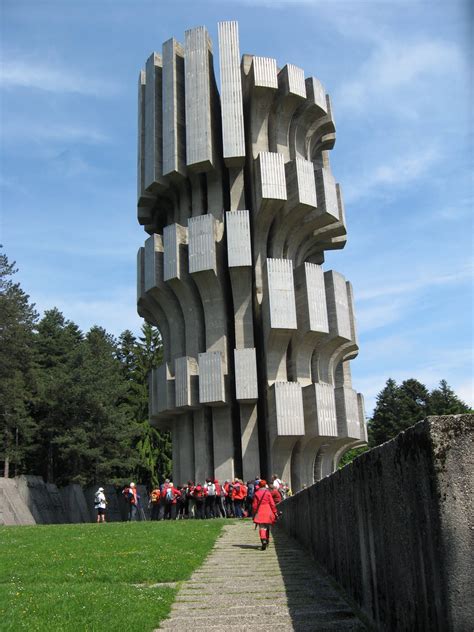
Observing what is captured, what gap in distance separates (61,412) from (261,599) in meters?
39.1

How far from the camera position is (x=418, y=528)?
3.52m

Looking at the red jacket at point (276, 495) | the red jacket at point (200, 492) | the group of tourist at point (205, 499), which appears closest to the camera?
the red jacket at point (276, 495)

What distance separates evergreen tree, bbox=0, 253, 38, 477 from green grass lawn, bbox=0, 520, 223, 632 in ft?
77.5

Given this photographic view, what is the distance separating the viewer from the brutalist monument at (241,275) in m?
30.0

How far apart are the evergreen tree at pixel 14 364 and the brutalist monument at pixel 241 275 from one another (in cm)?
844

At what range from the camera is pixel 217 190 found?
33781 millimetres

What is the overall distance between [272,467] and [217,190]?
47.8ft

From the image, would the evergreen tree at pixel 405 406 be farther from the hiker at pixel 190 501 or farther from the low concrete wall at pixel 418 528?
A: the low concrete wall at pixel 418 528

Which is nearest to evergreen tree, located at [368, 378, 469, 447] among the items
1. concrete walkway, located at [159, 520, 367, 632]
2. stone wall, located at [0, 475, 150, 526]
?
stone wall, located at [0, 475, 150, 526]

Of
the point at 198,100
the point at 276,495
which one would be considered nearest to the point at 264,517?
the point at 276,495

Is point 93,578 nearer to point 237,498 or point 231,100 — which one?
point 237,498

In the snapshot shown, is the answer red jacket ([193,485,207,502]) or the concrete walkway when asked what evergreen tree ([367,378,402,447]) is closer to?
red jacket ([193,485,207,502])

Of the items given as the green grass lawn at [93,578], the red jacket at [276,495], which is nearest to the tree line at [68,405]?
the red jacket at [276,495]

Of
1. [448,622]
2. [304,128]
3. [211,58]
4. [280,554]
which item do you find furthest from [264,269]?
[448,622]
